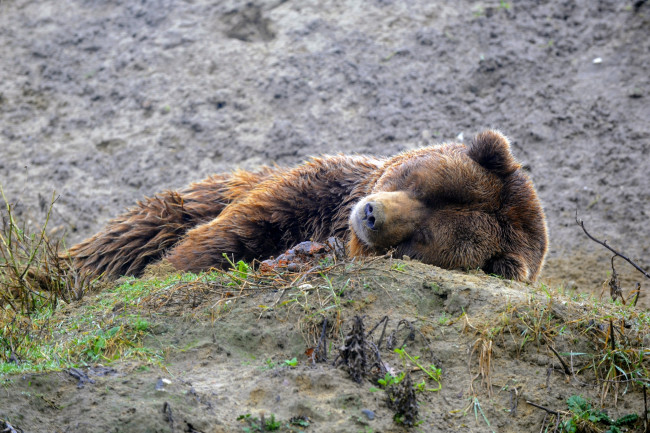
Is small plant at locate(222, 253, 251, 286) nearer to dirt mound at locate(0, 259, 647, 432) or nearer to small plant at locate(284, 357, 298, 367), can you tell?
dirt mound at locate(0, 259, 647, 432)

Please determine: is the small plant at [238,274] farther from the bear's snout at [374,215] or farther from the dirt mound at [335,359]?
the bear's snout at [374,215]

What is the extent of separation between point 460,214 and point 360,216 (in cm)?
72

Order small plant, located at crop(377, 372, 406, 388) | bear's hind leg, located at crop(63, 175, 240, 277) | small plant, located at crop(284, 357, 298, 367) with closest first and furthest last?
small plant, located at crop(377, 372, 406, 388) < small plant, located at crop(284, 357, 298, 367) < bear's hind leg, located at crop(63, 175, 240, 277)

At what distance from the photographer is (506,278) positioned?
14.9ft

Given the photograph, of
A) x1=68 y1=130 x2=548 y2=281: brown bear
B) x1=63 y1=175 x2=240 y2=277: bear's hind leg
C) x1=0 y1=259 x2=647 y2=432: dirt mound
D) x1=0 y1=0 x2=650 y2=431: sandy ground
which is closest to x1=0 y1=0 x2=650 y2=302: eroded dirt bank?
x1=0 y1=0 x2=650 y2=431: sandy ground

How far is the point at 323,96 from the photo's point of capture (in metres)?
8.88

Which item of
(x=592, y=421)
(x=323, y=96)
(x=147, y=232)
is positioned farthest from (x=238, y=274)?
(x=323, y=96)

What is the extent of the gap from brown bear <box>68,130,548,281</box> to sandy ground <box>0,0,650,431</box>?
6.77 ft

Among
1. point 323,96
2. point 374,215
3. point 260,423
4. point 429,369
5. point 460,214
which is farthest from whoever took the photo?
point 323,96

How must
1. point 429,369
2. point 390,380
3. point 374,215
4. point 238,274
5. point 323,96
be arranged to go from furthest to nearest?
point 323,96 → point 374,215 → point 238,274 → point 429,369 → point 390,380

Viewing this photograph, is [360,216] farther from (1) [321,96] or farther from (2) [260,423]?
(1) [321,96]

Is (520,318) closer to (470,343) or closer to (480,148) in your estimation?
(470,343)

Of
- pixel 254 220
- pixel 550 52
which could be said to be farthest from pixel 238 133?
pixel 550 52

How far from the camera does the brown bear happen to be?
4.42 m
